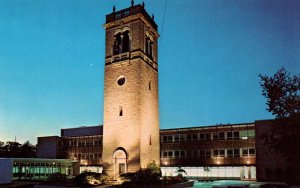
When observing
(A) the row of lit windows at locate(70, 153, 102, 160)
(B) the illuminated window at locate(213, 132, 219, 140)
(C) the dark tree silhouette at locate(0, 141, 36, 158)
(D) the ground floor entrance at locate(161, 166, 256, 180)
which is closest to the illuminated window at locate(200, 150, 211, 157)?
(D) the ground floor entrance at locate(161, 166, 256, 180)

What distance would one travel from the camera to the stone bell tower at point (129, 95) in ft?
105

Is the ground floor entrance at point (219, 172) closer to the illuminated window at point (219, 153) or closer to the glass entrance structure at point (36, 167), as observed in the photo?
the illuminated window at point (219, 153)

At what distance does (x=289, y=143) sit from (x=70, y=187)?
17.4m

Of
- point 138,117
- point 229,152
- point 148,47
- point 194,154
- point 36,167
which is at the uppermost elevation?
point 148,47

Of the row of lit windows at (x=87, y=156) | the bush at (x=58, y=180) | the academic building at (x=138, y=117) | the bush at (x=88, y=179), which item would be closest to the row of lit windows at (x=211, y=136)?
the academic building at (x=138, y=117)

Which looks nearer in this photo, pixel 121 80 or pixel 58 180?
pixel 58 180

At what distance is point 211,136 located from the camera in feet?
152

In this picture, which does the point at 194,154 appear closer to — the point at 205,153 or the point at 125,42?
the point at 205,153

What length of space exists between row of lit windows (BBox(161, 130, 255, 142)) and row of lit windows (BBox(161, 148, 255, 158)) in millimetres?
1633

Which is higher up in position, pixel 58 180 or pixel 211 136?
pixel 211 136

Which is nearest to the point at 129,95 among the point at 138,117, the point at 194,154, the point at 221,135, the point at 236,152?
the point at 138,117

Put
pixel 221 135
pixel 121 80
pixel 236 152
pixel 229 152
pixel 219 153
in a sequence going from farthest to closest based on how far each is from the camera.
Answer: pixel 221 135
pixel 219 153
pixel 229 152
pixel 236 152
pixel 121 80

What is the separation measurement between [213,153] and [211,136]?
93.1 inches

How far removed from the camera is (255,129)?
4253 centimetres
